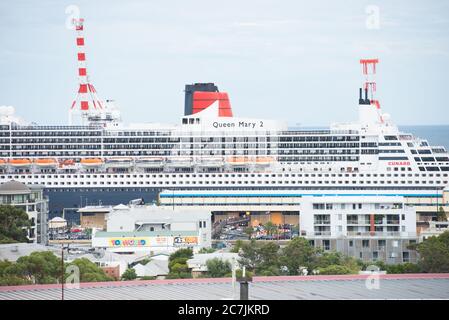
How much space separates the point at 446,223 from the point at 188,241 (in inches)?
226

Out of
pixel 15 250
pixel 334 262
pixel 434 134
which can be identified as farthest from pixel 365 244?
pixel 434 134

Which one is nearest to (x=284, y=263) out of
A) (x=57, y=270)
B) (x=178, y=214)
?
(x=57, y=270)

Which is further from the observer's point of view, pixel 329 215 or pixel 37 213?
pixel 37 213

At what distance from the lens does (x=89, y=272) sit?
21531 millimetres

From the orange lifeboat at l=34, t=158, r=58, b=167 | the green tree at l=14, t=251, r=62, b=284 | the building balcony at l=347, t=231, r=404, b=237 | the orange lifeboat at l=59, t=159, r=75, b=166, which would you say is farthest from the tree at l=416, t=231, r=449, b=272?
the orange lifeboat at l=34, t=158, r=58, b=167

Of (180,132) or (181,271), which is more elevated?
(180,132)

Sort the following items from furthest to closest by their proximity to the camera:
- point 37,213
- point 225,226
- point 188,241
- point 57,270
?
1. point 225,226
2. point 37,213
3. point 188,241
4. point 57,270

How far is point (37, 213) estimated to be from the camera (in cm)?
3169

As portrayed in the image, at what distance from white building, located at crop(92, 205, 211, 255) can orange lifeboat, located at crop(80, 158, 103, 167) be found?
13722 mm

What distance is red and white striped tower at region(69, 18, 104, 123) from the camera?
4525cm

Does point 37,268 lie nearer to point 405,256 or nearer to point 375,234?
point 405,256

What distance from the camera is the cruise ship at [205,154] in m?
44.4

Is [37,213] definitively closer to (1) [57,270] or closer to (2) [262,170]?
(1) [57,270]

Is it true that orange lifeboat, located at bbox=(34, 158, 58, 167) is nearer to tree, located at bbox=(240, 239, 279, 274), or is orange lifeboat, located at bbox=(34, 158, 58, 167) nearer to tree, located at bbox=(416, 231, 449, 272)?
tree, located at bbox=(240, 239, 279, 274)
